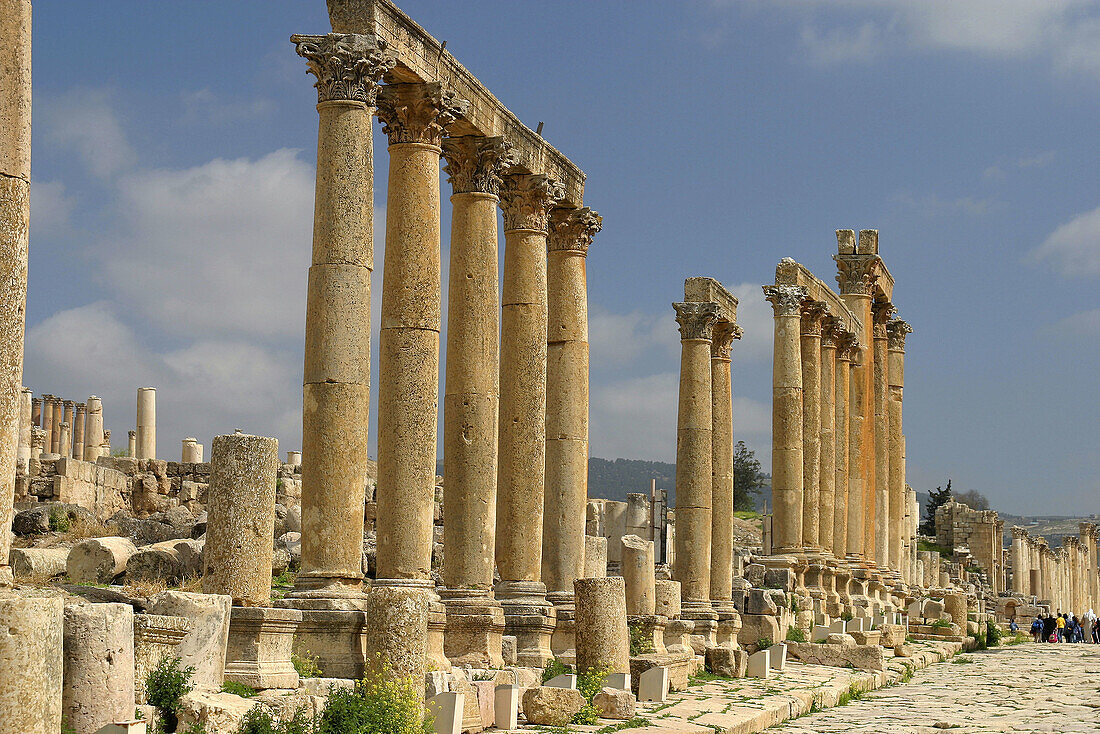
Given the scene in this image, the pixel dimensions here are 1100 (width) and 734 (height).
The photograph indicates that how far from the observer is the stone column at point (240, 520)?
15.2 meters

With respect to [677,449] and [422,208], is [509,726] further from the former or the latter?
[677,449]

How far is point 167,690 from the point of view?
12617mm

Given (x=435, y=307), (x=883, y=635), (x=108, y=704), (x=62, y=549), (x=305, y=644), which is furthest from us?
Result: (x=883, y=635)

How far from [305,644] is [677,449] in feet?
50.1

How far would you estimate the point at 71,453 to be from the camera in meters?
57.2

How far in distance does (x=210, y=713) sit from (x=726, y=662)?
1473cm

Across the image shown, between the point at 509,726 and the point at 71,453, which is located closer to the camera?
the point at 509,726

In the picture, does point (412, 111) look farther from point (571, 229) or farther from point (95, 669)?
point (95, 669)

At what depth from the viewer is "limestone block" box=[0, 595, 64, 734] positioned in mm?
9664

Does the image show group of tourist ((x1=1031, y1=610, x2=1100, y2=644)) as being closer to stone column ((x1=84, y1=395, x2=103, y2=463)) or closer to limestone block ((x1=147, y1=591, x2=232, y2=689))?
stone column ((x1=84, y1=395, x2=103, y2=463))

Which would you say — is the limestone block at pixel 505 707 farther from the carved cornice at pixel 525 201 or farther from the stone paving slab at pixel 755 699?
the carved cornice at pixel 525 201

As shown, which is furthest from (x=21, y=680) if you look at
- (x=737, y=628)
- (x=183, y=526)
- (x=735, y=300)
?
(x=735, y=300)

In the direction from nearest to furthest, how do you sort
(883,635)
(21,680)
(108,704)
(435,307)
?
1. (21,680)
2. (108,704)
3. (435,307)
4. (883,635)

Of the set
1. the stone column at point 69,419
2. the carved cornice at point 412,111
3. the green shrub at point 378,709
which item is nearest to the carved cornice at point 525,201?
the carved cornice at point 412,111
